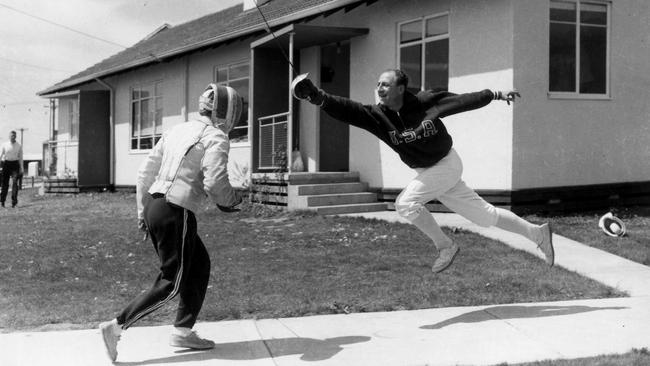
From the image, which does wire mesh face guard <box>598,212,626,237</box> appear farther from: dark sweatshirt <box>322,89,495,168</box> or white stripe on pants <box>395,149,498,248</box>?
dark sweatshirt <box>322,89,495,168</box>

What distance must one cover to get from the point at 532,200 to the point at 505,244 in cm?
297

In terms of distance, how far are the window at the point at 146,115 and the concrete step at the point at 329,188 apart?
9.53m

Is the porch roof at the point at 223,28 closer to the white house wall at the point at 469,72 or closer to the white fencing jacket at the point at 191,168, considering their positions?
the white house wall at the point at 469,72

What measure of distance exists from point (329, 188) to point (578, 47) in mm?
5009

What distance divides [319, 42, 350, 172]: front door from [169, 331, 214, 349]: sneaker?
1031cm

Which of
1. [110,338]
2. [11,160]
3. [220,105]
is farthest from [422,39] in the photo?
[11,160]

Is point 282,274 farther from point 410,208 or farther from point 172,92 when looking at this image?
point 172,92

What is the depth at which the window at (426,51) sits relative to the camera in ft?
40.8

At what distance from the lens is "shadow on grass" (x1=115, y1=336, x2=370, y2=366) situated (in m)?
4.59

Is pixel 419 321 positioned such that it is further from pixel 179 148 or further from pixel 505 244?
pixel 505 244

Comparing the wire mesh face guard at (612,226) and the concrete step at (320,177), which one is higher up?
the concrete step at (320,177)

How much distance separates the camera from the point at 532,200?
11.5 meters

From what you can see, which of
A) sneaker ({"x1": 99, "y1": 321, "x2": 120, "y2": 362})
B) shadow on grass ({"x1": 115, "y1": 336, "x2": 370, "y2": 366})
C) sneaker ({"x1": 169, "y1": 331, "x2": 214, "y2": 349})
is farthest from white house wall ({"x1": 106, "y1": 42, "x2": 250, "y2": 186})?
sneaker ({"x1": 99, "y1": 321, "x2": 120, "y2": 362})

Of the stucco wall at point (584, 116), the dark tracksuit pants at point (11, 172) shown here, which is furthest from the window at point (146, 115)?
the stucco wall at point (584, 116)
